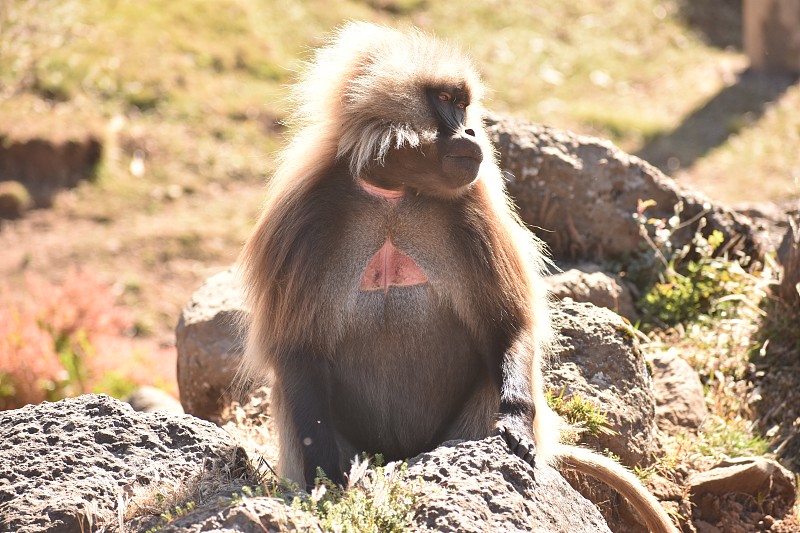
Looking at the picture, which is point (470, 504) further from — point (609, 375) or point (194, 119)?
point (194, 119)

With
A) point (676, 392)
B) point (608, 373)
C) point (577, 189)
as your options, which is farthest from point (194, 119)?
point (608, 373)

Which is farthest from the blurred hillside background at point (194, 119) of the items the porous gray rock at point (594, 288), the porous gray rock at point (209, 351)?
the porous gray rock at point (594, 288)

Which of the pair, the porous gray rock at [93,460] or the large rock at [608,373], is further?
the large rock at [608,373]

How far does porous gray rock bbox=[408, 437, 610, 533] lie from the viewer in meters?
2.70

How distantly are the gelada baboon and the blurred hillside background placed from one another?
4037 millimetres

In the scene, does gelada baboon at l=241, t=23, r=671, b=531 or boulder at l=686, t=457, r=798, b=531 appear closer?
gelada baboon at l=241, t=23, r=671, b=531

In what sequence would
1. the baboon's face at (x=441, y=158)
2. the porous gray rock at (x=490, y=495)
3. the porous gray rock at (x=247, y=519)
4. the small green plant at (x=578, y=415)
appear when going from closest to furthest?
the porous gray rock at (x=247, y=519), the porous gray rock at (x=490, y=495), the baboon's face at (x=441, y=158), the small green plant at (x=578, y=415)

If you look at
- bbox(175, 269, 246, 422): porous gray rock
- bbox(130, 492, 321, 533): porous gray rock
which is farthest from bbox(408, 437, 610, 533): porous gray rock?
bbox(175, 269, 246, 422): porous gray rock

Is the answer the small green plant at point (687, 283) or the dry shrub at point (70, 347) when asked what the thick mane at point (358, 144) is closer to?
the small green plant at point (687, 283)

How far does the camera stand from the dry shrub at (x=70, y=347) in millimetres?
7020

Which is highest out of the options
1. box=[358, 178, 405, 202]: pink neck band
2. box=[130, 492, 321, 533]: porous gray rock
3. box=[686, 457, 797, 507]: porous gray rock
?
box=[358, 178, 405, 202]: pink neck band

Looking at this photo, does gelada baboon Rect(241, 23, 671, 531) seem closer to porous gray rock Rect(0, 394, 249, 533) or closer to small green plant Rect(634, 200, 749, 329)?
porous gray rock Rect(0, 394, 249, 533)

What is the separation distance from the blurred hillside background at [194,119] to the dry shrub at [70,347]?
0.02 m

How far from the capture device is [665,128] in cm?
1028
